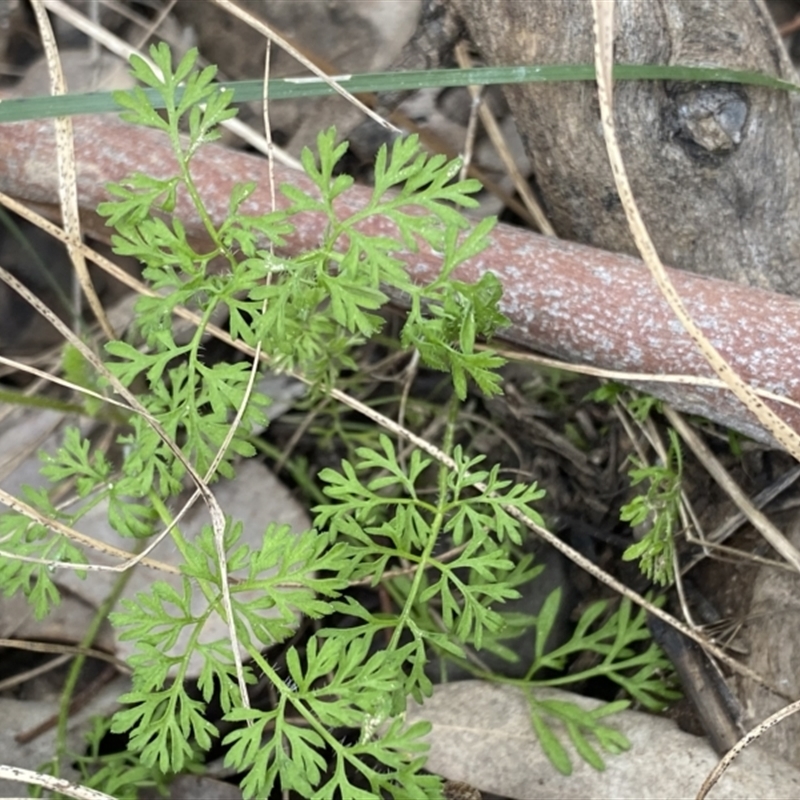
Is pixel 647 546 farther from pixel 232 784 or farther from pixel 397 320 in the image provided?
pixel 232 784

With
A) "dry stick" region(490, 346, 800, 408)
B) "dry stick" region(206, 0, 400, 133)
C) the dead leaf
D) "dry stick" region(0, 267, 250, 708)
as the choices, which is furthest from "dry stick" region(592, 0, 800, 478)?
"dry stick" region(0, 267, 250, 708)

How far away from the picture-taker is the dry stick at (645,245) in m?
1.60

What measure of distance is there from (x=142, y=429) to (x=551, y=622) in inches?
43.4

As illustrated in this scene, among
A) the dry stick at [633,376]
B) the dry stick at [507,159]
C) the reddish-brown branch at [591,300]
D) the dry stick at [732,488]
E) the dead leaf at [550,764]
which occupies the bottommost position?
the dead leaf at [550,764]

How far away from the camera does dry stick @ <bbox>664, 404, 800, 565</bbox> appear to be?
218cm

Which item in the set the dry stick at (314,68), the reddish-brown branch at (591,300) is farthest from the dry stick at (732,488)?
the dry stick at (314,68)

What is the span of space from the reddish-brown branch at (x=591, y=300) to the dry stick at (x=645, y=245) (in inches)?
4.2

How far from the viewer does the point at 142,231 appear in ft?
6.39

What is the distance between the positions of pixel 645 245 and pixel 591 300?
382mm

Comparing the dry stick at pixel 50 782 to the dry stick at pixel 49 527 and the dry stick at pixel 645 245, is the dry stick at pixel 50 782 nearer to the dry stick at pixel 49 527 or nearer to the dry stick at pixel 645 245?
the dry stick at pixel 49 527

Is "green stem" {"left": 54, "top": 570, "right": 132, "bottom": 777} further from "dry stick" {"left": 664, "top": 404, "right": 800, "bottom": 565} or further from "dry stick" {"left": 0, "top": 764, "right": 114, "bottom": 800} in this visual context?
"dry stick" {"left": 664, "top": 404, "right": 800, "bottom": 565}

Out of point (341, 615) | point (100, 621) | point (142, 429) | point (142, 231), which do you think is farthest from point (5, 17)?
point (341, 615)

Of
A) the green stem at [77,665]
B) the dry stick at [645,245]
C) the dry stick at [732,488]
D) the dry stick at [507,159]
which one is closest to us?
the dry stick at [645,245]

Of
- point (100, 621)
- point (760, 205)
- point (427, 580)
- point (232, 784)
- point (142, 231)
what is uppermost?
point (760, 205)
